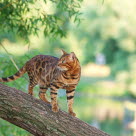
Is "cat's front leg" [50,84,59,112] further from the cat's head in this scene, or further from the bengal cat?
the cat's head

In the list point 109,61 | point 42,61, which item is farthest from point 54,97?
point 109,61

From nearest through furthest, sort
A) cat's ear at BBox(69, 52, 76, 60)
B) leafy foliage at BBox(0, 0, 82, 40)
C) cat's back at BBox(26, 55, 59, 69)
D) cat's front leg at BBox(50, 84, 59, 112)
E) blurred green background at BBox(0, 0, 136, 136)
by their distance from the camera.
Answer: cat's ear at BBox(69, 52, 76, 60), cat's front leg at BBox(50, 84, 59, 112), cat's back at BBox(26, 55, 59, 69), leafy foliage at BBox(0, 0, 82, 40), blurred green background at BBox(0, 0, 136, 136)

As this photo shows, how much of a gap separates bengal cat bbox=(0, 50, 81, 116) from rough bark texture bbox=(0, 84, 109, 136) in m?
0.15

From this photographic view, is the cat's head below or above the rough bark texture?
above

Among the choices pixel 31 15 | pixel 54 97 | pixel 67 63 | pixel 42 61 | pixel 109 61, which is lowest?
pixel 54 97

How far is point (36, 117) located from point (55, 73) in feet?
1.88

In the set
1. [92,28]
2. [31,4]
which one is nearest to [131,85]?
[92,28]

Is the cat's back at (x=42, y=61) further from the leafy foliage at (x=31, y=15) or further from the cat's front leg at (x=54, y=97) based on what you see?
the leafy foliage at (x=31, y=15)

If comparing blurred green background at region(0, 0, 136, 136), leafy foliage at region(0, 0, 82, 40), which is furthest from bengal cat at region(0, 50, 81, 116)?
blurred green background at region(0, 0, 136, 136)

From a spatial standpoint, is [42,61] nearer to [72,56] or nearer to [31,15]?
[72,56]

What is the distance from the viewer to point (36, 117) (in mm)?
4840

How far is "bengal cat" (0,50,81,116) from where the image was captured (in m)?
4.97

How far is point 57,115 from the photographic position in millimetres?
4992

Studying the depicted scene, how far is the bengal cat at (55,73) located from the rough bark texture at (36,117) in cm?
15
